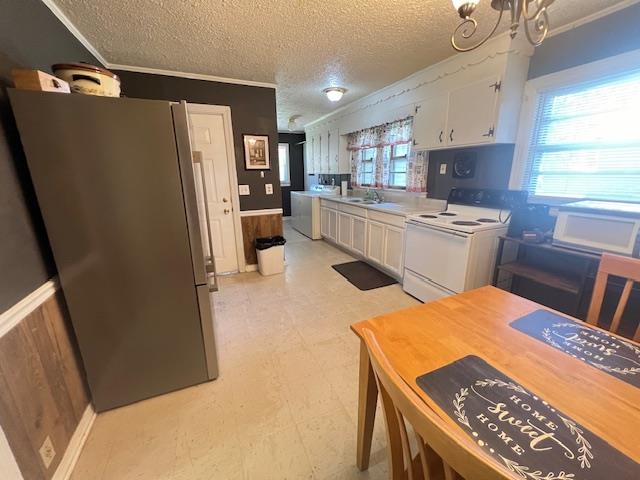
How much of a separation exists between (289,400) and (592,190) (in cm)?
275

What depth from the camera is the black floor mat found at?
324cm

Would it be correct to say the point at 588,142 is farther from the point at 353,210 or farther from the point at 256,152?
the point at 256,152

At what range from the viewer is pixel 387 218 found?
329 cm

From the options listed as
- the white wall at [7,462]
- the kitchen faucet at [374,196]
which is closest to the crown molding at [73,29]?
the white wall at [7,462]

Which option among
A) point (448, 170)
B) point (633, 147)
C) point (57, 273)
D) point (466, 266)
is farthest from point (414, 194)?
point (57, 273)

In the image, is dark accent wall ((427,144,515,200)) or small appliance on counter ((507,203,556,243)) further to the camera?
dark accent wall ((427,144,515,200))

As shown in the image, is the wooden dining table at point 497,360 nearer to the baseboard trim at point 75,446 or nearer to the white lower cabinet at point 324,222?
the baseboard trim at point 75,446

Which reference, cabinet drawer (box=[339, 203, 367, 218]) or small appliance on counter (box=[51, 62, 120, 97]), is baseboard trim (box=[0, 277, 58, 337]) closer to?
small appliance on counter (box=[51, 62, 120, 97])

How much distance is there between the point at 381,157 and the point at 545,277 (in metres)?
2.70

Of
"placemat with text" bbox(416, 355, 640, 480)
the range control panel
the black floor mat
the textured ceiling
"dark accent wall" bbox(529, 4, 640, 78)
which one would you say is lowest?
the black floor mat

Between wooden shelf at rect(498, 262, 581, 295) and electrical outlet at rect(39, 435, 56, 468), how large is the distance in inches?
120

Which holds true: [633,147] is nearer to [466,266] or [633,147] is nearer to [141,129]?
[466,266]

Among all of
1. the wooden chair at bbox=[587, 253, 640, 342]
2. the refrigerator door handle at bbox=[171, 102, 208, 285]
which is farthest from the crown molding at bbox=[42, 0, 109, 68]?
the wooden chair at bbox=[587, 253, 640, 342]

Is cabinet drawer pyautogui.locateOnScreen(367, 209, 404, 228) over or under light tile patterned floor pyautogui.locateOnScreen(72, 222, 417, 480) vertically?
over
